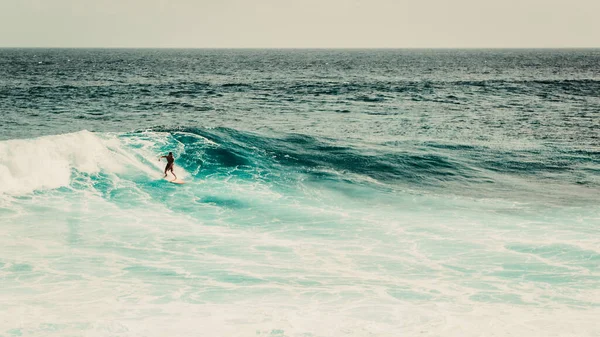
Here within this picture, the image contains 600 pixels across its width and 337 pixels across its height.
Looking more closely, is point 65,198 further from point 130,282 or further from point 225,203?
point 130,282

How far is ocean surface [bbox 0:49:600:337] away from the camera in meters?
12.6

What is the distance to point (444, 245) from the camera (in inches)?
674

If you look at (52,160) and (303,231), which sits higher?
(52,160)

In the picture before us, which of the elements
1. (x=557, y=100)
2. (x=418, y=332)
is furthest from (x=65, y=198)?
(x=557, y=100)

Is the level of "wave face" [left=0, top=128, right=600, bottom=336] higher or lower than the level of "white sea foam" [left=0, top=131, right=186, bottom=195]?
lower

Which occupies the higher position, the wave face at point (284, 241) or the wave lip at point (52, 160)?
the wave lip at point (52, 160)

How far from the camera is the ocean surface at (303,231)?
1265 centimetres

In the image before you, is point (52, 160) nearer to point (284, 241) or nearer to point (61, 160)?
point (61, 160)

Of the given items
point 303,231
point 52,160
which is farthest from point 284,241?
point 52,160

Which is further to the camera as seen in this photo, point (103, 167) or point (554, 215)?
point (103, 167)

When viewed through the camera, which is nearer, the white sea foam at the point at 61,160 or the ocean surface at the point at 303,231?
the ocean surface at the point at 303,231

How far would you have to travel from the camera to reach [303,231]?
18.5 metres

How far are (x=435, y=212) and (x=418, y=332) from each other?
30.2ft

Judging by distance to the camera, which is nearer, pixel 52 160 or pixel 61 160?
pixel 52 160
